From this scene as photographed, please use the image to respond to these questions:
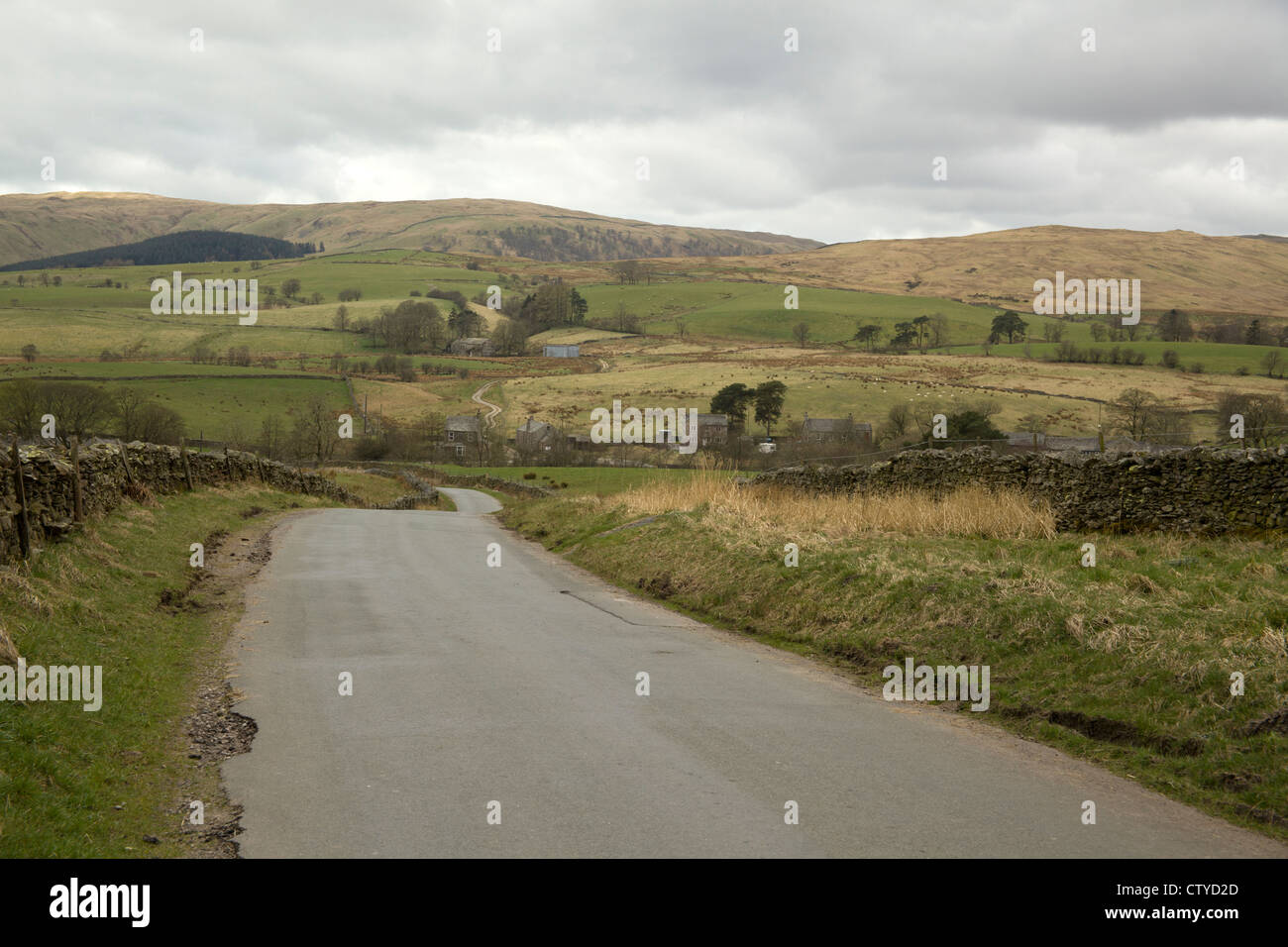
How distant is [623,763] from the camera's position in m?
7.07

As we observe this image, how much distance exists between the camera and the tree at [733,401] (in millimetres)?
92688

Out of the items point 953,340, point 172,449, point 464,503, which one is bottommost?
point 464,503

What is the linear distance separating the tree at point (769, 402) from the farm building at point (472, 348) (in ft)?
245

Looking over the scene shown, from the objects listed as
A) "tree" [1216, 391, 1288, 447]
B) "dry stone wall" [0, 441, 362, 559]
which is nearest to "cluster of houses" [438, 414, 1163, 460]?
"tree" [1216, 391, 1288, 447]

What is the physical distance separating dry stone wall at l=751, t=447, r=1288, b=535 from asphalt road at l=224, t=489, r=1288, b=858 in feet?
27.7

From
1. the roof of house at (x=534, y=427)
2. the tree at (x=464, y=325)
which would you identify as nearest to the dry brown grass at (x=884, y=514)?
the roof of house at (x=534, y=427)

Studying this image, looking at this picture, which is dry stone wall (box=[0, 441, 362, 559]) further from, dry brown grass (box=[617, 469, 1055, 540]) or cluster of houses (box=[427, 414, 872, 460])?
cluster of houses (box=[427, 414, 872, 460])

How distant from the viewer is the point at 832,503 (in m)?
20.6

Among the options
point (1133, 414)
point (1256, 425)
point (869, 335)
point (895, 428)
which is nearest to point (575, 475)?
point (895, 428)

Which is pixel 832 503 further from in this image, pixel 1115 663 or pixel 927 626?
pixel 1115 663

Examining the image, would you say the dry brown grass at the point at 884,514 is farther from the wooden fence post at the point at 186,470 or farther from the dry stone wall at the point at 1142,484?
the wooden fence post at the point at 186,470
